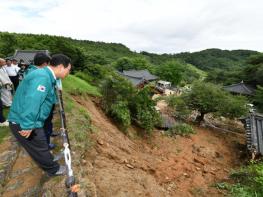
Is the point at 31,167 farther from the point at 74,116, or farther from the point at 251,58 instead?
the point at 251,58

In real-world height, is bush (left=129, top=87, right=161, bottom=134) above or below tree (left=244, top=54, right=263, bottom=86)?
below

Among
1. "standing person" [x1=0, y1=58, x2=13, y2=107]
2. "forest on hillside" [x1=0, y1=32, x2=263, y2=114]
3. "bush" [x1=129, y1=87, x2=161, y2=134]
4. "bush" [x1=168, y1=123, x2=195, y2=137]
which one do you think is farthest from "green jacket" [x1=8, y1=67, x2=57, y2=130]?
"bush" [x1=168, y1=123, x2=195, y2=137]

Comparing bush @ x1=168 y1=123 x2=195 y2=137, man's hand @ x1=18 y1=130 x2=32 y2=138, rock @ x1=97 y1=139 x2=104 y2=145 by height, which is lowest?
bush @ x1=168 y1=123 x2=195 y2=137

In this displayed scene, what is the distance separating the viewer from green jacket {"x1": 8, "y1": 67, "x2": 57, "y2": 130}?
3.07 meters

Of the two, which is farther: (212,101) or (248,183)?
(212,101)

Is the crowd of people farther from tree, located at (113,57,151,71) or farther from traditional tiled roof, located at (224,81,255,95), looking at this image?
tree, located at (113,57,151,71)

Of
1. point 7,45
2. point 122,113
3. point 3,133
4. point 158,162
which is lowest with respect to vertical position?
point 158,162

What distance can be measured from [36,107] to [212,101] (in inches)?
608

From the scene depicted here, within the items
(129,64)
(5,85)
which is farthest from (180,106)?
(129,64)

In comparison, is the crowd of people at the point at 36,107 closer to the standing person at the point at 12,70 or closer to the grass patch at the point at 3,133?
the grass patch at the point at 3,133

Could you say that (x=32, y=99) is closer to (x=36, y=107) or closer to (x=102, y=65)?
(x=36, y=107)

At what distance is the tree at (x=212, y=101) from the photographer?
54.5ft

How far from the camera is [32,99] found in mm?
3055

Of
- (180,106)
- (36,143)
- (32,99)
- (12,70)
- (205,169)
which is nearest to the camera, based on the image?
(32,99)
